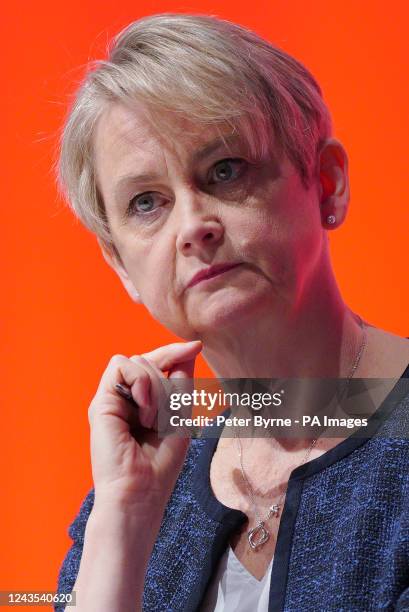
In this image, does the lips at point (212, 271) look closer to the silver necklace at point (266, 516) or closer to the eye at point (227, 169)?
the eye at point (227, 169)

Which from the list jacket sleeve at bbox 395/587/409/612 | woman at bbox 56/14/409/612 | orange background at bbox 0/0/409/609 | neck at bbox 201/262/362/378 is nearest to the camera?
jacket sleeve at bbox 395/587/409/612

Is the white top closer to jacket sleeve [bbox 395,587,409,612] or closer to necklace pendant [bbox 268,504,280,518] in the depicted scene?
necklace pendant [bbox 268,504,280,518]

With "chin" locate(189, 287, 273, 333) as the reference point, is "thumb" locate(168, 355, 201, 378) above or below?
below

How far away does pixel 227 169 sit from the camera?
142cm

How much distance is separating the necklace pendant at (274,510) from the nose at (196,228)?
0.40m

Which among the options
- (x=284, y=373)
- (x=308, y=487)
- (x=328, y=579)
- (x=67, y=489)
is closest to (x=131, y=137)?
(x=284, y=373)

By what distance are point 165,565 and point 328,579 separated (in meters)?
0.33

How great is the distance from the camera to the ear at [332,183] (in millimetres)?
1537

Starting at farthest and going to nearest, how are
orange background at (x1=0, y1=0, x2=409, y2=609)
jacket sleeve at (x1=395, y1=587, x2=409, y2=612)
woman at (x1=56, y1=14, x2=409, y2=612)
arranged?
orange background at (x1=0, y1=0, x2=409, y2=609) < woman at (x1=56, y1=14, x2=409, y2=612) < jacket sleeve at (x1=395, y1=587, x2=409, y2=612)

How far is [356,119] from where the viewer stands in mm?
1960

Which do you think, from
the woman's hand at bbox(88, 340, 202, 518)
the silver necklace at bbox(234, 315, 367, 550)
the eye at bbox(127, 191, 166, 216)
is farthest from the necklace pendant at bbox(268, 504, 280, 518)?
the eye at bbox(127, 191, 166, 216)

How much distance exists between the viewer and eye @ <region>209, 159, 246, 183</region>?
1419mm

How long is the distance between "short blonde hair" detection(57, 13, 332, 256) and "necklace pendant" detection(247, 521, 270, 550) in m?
0.52

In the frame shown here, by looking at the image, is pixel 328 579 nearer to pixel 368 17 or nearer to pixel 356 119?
pixel 356 119
